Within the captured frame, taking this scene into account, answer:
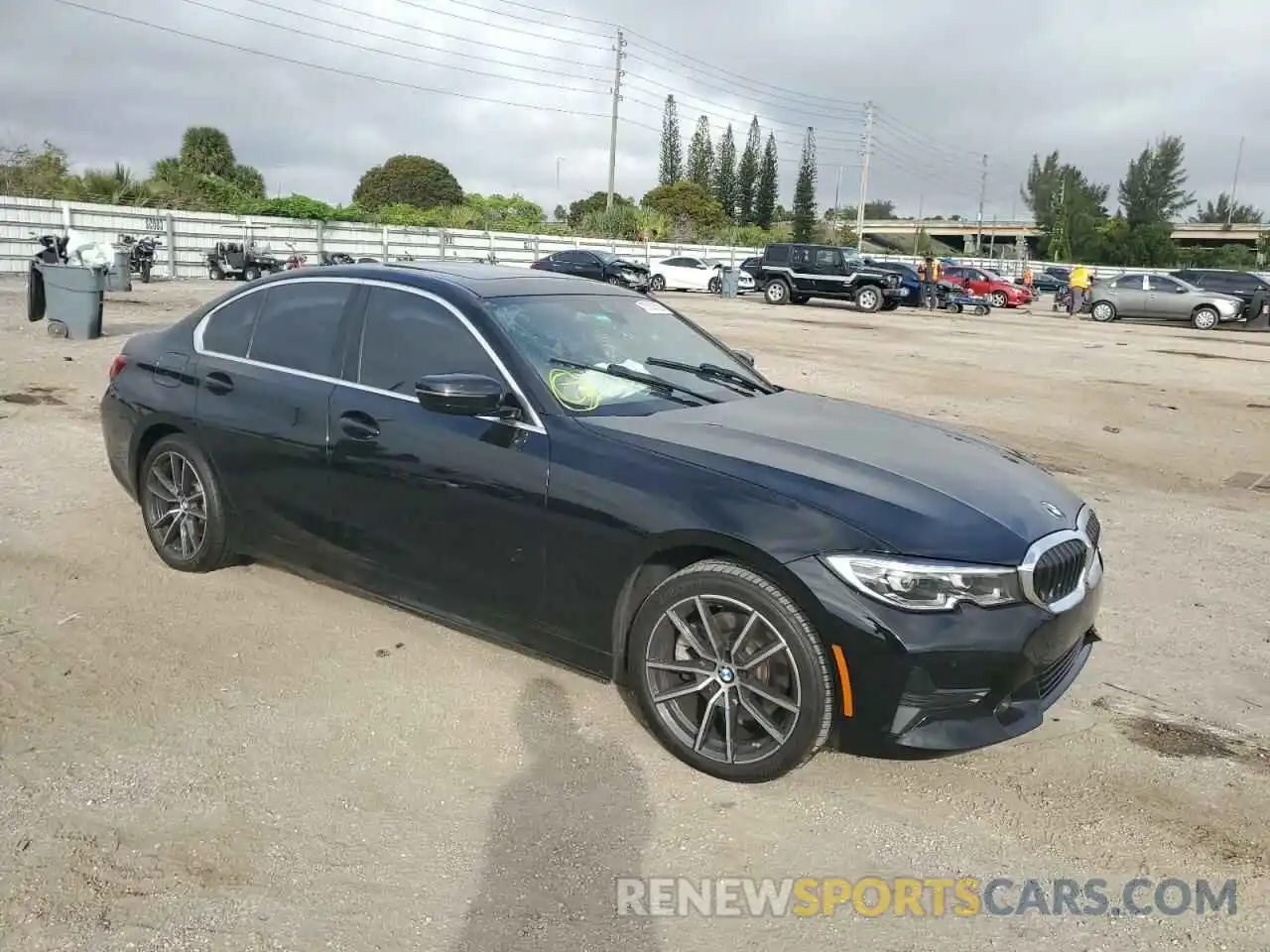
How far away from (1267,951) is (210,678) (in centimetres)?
358

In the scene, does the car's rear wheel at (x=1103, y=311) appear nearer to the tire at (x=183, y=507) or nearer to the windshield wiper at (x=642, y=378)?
the windshield wiper at (x=642, y=378)

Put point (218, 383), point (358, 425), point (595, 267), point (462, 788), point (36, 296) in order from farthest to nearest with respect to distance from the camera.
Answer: point (595, 267) < point (36, 296) < point (218, 383) < point (358, 425) < point (462, 788)

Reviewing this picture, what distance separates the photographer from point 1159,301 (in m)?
29.8

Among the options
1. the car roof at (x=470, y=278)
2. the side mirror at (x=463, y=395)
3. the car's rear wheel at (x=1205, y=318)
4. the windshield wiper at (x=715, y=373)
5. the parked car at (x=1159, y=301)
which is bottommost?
the side mirror at (x=463, y=395)

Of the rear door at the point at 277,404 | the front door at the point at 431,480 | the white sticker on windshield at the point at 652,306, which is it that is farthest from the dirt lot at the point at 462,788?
the white sticker on windshield at the point at 652,306

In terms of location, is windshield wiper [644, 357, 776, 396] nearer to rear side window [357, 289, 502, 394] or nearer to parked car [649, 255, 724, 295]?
rear side window [357, 289, 502, 394]

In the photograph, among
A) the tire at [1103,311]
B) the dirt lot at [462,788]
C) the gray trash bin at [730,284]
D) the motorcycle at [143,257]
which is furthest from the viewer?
the gray trash bin at [730,284]

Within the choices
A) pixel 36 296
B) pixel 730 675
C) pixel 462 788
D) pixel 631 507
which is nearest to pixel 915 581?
pixel 730 675

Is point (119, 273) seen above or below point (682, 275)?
below

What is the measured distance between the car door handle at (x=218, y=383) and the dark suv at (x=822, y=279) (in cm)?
2672

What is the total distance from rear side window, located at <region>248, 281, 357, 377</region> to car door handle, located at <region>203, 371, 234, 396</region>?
163mm

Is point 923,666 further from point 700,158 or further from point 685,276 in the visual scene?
point 700,158

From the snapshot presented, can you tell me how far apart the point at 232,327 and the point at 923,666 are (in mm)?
3635

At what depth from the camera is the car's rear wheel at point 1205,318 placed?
28.6 meters
